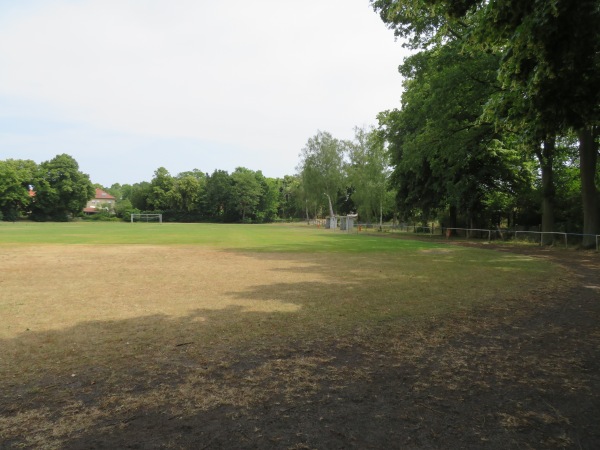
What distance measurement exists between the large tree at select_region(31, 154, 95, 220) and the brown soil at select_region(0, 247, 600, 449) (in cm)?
9944

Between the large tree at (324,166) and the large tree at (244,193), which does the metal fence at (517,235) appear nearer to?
the large tree at (324,166)

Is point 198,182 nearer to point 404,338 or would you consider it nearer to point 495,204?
point 495,204

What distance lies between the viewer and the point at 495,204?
35000 mm

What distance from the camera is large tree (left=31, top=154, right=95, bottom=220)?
3487 inches

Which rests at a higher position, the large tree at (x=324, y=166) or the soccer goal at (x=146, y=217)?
the large tree at (x=324, y=166)

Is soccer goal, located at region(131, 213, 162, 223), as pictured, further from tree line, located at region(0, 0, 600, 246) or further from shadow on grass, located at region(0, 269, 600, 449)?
shadow on grass, located at region(0, 269, 600, 449)

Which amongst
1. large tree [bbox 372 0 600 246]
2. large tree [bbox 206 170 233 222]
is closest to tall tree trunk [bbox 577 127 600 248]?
large tree [bbox 372 0 600 246]

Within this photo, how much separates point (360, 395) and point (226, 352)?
7.17 ft

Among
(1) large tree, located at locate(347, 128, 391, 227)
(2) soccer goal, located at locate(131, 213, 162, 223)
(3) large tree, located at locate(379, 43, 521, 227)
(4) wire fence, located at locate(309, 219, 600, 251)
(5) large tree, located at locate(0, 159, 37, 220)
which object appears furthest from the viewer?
(2) soccer goal, located at locate(131, 213, 162, 223)

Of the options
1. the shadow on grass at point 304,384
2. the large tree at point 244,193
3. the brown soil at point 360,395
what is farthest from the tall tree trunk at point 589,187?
the large tree at point 244,193

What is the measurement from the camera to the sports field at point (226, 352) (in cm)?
343

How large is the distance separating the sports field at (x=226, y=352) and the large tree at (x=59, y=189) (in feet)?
297

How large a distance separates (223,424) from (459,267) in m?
13.2

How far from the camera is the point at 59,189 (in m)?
90.0
